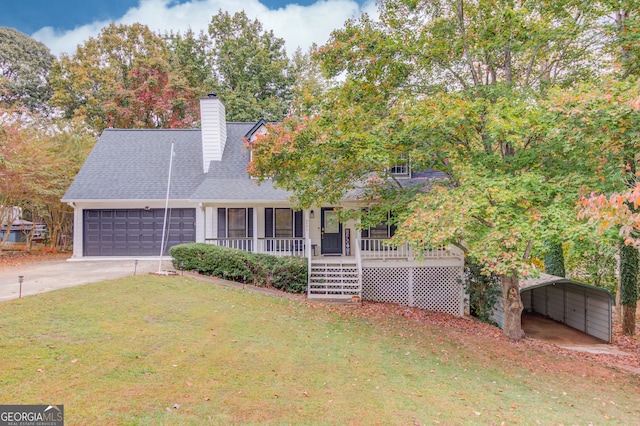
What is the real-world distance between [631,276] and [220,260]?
13510 mm

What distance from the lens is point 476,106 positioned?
306 inches

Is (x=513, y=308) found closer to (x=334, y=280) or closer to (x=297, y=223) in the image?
(x=334, y=280)

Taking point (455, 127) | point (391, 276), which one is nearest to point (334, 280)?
point (391, 276)

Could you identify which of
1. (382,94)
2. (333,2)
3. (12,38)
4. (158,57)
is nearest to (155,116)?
(158,57)

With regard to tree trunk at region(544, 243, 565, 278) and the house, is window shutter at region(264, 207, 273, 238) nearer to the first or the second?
the house

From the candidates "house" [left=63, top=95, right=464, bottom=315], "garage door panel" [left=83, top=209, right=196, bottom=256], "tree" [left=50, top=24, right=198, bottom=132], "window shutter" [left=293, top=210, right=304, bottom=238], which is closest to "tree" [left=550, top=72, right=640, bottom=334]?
"house" [left=63, top=95, right=464, bottom=315]

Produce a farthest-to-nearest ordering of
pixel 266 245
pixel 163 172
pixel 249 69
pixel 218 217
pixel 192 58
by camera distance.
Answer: pixel 192 58 → pixel 249 69 → pixel 163 172 → pixel 218 217 → pixel 266 245

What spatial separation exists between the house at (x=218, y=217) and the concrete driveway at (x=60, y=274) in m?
1.73

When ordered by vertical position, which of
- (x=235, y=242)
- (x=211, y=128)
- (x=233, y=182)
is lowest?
(x=235, y=242)

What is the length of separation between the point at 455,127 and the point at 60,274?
40.2 feet

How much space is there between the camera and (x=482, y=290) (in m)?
11.8

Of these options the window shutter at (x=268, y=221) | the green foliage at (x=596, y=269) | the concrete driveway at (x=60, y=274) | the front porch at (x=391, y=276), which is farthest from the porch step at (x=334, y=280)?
the green foliage at (x=596, y=269)

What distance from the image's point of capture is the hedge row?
11.5 metres

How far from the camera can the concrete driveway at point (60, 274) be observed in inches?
358
